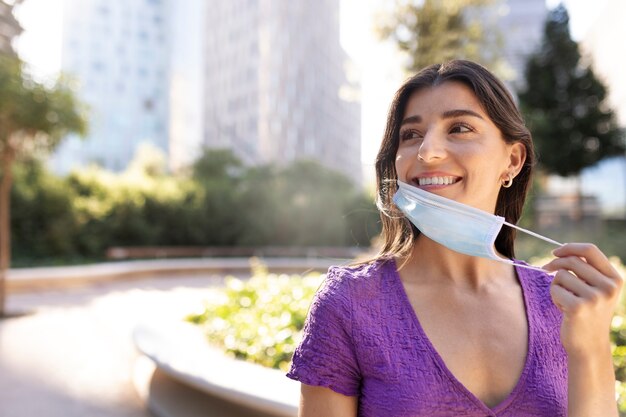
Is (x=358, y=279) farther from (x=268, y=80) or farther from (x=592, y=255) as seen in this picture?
(x=268, y=80)

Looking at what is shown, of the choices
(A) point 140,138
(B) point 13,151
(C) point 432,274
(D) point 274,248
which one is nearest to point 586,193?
(D) point 274,248

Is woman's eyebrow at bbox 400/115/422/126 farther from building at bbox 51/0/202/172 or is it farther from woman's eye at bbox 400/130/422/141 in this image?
building at bbox 51/0/202/172

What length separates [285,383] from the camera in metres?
3.29

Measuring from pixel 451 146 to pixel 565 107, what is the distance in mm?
22659

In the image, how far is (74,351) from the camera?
20.2 feet

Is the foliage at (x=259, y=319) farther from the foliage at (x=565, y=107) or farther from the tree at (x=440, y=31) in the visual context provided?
the foliage at (x=565, y=107)

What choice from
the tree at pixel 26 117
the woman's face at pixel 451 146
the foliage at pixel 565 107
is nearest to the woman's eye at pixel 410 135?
the woman's face at pixel 451 146

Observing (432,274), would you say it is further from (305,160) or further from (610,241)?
(305,160)

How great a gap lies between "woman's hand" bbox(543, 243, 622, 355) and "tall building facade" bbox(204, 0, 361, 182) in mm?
73844

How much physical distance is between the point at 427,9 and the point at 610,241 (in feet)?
37.7

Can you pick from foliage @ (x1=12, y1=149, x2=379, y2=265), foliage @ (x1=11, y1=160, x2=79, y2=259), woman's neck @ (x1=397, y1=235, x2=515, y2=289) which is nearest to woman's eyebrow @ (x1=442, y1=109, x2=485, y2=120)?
woman's neck @ (x1=397, y1=235, x2=515, y2=289)

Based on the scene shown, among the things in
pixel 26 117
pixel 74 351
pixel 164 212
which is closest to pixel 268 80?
pixel 164 212

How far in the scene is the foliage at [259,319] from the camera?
13.9ft

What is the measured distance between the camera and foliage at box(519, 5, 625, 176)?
2089 centimetres
